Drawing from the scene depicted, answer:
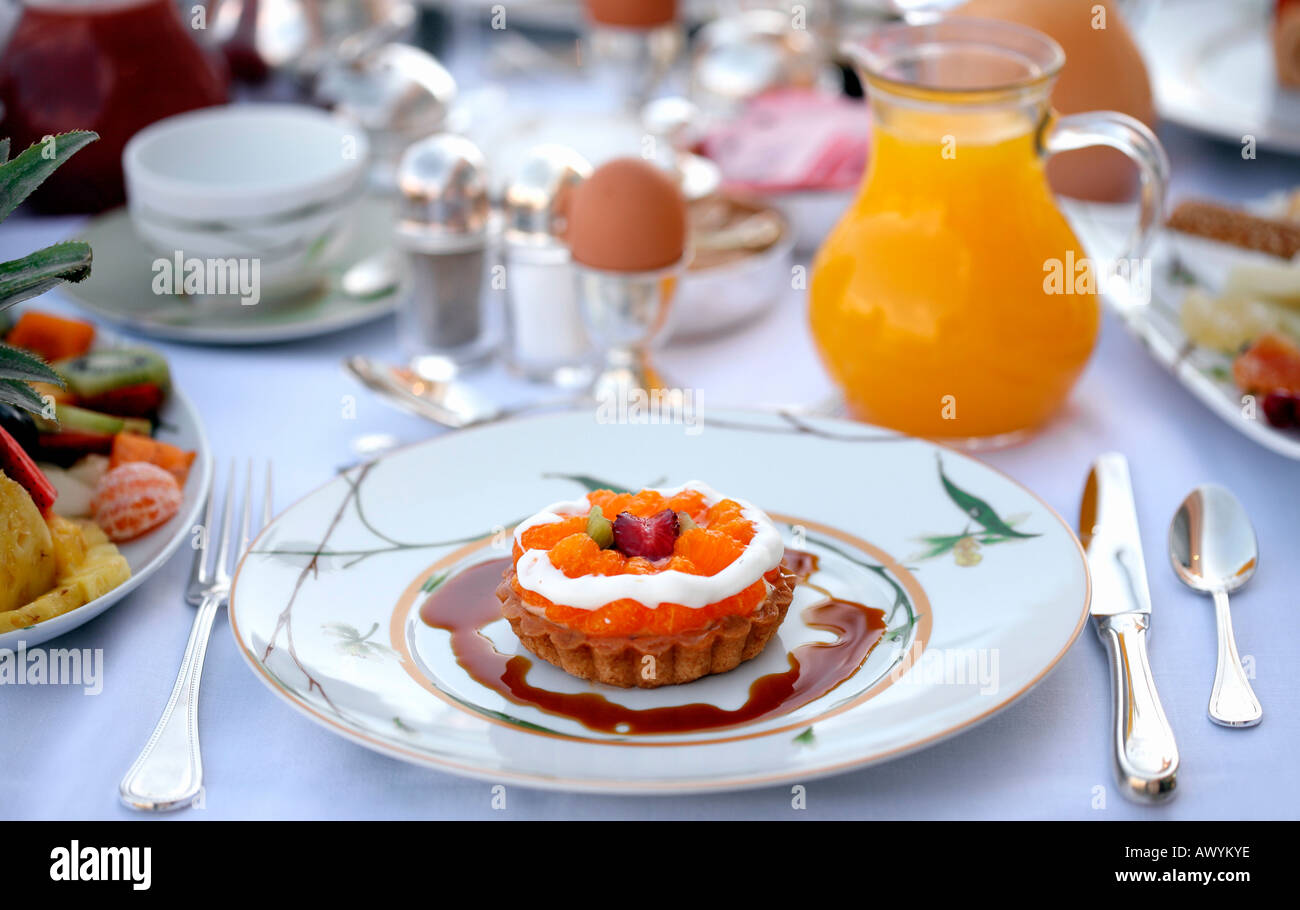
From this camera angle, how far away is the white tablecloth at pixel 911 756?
714 millimetres

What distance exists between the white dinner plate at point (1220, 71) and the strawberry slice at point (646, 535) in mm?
944

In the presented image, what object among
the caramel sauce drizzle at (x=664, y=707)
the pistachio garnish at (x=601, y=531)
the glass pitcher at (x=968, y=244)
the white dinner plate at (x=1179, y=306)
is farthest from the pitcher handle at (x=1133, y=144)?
the pistachio garnish at (x=601, y=531)

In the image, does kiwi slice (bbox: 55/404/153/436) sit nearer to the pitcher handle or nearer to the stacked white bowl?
the stacked white bowl

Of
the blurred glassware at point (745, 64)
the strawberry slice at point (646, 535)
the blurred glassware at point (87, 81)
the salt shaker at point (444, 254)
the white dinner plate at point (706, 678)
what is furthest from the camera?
the blurred glassware at point (745, 64)

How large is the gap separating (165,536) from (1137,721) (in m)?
0.65

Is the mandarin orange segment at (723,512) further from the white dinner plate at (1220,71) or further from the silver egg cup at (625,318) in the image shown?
the white dinner plate at (1220,71)

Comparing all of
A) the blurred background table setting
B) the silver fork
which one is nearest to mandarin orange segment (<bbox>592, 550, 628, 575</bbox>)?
the blurred background table setting

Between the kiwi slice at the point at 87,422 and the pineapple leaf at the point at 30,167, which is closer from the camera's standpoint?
the pineapple leaf at the point at 30,167

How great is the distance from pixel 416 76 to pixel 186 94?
274 mm

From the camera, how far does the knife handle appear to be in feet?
2.32

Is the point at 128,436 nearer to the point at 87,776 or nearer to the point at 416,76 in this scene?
the point at 87,776

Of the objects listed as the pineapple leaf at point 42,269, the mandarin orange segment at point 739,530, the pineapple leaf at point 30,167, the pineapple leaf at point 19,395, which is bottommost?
the mandarin orange segment at point 739,530
